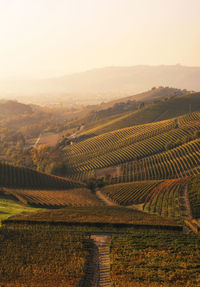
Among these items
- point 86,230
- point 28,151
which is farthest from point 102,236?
point 28,151

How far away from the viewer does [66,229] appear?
42781 mm

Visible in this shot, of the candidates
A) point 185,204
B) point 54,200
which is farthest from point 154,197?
point 54,200

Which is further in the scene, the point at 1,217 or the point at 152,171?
the point at 152,171

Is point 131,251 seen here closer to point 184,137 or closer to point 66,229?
point 66,229

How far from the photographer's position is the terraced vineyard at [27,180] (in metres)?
91.6

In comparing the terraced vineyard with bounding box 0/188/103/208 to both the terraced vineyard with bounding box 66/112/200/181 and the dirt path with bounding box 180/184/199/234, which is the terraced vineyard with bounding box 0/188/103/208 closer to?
the dirt path with bounding box 180/184/199/234

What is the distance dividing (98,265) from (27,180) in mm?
69898

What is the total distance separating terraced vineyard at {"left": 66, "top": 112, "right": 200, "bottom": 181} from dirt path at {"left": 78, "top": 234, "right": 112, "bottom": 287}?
65565mm

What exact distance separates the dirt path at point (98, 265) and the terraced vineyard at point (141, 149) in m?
65.6

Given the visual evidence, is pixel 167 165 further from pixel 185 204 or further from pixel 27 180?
pixel 27 180

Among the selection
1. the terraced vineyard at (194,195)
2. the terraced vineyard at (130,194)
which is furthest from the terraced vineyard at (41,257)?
the terraced vineyard at (130,194)

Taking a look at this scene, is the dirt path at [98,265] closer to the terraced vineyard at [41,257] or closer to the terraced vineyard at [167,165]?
the terraced vineyard at [41,257]

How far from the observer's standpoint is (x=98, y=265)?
32.5 m

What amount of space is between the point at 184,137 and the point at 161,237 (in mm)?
99905
